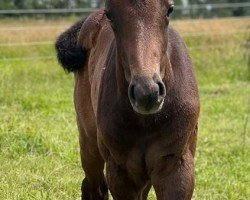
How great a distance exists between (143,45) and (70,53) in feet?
6.49

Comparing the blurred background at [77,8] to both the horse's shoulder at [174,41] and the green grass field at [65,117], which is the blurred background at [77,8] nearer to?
the green grass field at [65,117]

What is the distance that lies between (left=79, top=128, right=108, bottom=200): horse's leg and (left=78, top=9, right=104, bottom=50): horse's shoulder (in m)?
0.67

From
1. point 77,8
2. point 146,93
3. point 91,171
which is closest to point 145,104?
point 146,93

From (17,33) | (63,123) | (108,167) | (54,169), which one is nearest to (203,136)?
(63,123)

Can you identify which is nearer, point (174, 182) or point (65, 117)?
point (174, 182)

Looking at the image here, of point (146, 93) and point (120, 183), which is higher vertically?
point (146, 93)

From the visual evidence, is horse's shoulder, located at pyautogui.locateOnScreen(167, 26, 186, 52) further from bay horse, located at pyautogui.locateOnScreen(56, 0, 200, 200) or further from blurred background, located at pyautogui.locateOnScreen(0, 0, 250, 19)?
blurred background, located at pyautogui.locateOnScreen(0, 0, 250, 19)

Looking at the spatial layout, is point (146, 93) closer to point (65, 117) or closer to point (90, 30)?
point (90, 30)

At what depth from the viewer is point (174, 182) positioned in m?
3.39

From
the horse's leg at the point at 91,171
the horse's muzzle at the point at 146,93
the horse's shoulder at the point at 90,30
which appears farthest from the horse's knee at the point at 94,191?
the horse's muzzle at the point at 146,93

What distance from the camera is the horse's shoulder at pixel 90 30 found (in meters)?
4.64

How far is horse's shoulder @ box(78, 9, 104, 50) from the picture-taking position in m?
4.64

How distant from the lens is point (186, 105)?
3443 millimetres

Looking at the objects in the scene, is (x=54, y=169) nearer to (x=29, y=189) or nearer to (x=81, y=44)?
(x=29, y=189)
